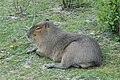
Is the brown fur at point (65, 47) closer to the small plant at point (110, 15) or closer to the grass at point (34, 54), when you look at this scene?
the grass at point (34, 54)

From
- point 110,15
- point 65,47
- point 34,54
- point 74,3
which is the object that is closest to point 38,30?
point 34,54

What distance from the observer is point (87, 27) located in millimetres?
7789

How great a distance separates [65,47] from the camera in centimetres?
610

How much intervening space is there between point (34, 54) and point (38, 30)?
0.43 meters

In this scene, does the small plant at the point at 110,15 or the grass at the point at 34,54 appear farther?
the small plant at the point at 110,15

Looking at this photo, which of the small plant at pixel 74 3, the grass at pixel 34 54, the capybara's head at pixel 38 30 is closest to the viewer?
the grass at pixel 34 54

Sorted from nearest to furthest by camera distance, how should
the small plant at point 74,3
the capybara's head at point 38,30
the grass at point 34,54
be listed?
1. the grass at point 34,54
2. the capybara's head at point 38,30
3. the small plant at point 74,3

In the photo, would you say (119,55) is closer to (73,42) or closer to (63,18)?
(73,42)

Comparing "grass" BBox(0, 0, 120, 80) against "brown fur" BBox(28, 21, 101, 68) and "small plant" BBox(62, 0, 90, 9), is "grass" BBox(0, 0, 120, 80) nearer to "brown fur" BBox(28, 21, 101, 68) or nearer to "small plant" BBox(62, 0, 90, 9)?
"brown fur" BBox(28, 21, 101, 68)

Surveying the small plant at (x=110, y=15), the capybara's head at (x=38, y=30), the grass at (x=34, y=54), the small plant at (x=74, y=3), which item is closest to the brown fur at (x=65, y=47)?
the capybara's head at (x=38, y=30)

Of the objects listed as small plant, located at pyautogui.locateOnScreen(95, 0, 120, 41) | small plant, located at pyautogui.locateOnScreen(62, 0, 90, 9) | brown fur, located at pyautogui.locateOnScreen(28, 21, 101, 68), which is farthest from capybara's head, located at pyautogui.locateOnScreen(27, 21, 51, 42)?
small plant, located at pyautogui.locateOnScreen(62, 0, 90, 9)

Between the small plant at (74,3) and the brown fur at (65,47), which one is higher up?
the small plant at (74,3)

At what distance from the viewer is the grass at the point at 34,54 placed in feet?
18.2

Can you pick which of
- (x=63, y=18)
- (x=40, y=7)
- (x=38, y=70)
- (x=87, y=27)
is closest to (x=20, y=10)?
(x=40, y=7)
